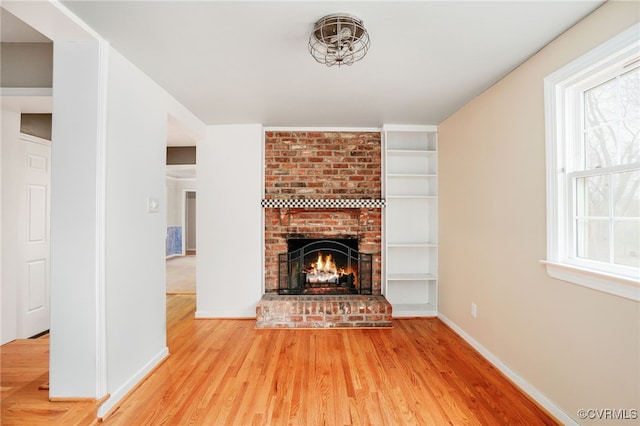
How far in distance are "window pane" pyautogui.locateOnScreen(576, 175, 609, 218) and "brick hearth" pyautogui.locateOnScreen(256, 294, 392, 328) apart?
213 centimetres

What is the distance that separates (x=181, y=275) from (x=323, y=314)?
4.19 m

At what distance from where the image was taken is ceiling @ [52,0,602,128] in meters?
1.65

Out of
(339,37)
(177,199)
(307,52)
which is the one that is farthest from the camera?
(177,199)

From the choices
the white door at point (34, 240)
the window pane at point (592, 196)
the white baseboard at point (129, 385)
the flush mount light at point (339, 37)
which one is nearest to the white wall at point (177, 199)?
the white door at point (34, 240)

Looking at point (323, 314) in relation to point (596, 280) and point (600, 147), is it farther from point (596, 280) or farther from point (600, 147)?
point (600, 147)

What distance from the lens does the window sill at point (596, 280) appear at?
1.47m

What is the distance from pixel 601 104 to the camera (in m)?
1.76

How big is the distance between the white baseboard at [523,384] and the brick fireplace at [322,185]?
4.33ft

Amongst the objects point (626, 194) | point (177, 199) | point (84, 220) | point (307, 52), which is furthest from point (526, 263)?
point (177, 199)

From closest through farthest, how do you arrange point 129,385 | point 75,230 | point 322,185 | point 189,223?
point 75,230 → point 129,385 → point 322,185 → point 189,223

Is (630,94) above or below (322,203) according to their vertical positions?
above

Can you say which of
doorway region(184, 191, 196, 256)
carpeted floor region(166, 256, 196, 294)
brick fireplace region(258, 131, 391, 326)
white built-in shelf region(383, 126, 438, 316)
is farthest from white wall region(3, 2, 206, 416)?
doorway region(184, 191, 196, 256)

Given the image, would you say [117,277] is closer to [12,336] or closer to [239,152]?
[12,336]

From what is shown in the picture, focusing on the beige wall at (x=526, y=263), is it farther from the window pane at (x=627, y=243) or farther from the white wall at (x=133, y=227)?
the white wall at (x=133, y=227)
